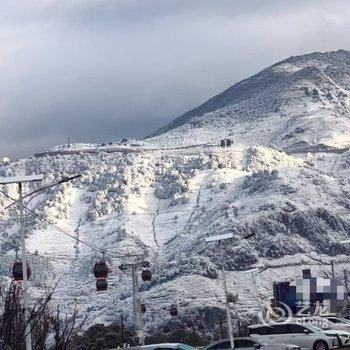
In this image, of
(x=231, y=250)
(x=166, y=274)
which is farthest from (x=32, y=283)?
(x=231, y=250)

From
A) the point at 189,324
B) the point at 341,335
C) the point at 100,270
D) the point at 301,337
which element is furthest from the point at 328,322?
the point at 189,324

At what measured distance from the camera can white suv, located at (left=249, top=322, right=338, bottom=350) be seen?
56.2 metres

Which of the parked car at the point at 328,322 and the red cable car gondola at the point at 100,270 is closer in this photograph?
the parked car at the point at 328,322

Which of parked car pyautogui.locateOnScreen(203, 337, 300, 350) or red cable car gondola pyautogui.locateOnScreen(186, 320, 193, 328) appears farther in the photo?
red cable car gondola pyautogui.locateOnScreen(186, 320, 193, 328)

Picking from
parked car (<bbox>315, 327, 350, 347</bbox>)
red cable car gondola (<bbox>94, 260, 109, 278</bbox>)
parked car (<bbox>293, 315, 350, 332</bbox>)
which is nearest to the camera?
parked car (<bbox>315, 327, 350, 347</bbox>)

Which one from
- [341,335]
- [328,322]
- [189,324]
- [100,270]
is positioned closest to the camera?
[341,335]

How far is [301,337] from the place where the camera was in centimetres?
5647

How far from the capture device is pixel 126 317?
530ft

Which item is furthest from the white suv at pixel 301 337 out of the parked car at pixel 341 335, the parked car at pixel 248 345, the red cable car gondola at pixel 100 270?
the red cable car gondola at pixel 100 270

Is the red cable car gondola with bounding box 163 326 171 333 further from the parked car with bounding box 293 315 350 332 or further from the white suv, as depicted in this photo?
the white suv

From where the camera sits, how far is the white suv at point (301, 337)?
56.2 meters

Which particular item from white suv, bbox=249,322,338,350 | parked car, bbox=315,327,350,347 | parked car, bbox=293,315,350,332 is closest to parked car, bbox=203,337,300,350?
white suv, bbox=249,322,338,350

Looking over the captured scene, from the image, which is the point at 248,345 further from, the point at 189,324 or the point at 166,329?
the point at 166,329

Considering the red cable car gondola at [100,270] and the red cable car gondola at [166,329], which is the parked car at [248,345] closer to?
the red cable car gondola at [100,270]
